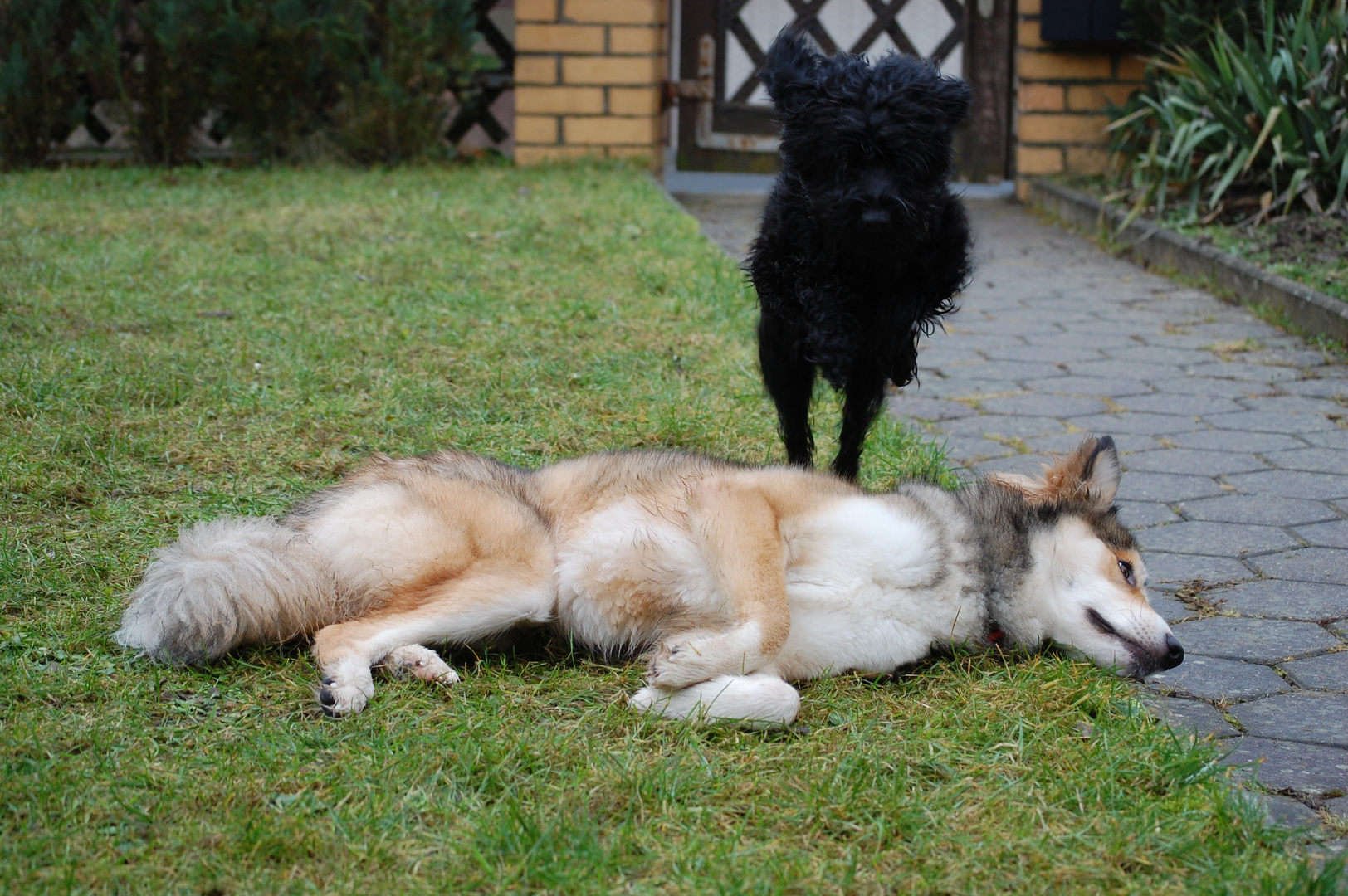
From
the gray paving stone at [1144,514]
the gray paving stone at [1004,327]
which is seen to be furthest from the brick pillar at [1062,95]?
the gray paving stone at [1144,514]

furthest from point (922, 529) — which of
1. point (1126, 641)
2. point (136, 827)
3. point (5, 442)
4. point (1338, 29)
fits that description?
point (1338, 29)

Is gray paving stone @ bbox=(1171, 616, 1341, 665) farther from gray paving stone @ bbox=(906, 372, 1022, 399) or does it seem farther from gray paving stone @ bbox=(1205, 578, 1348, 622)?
gray paving stone @ bbox=(906, 372, 1022, 399)

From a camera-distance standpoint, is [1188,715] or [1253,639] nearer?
[1188,715]

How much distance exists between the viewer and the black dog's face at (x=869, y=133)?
3.04 metres

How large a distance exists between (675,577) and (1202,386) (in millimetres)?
3915

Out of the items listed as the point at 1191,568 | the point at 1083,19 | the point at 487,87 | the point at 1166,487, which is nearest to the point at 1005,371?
the point at 1166,487

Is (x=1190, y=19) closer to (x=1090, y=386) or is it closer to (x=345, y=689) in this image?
(x=1090, y=386)

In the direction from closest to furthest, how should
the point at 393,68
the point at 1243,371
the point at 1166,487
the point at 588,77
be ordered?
1. the point at 1166,487
2. the point at 1243,371
3. the point at 393,68
4. the point at 588,77

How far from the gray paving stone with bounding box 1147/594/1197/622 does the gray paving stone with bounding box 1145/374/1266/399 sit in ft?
8.21

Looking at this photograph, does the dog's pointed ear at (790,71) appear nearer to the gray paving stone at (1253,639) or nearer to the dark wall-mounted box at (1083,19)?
the gray paving stone at (1253,639)

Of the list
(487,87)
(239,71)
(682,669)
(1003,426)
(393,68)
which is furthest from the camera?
(487,87)

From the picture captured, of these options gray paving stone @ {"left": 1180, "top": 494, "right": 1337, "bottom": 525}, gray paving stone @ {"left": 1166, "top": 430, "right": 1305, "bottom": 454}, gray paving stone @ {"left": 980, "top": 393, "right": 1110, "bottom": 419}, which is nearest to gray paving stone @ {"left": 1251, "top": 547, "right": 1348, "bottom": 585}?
gray paving stone @ {"left": 1180, "top": 494, "right": 1337, "bottom": 525}

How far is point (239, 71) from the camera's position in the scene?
10422mm

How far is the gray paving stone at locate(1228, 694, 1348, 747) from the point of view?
9.08ft
